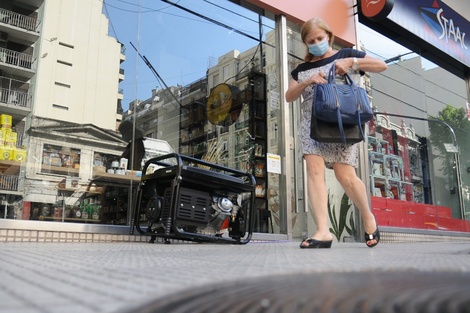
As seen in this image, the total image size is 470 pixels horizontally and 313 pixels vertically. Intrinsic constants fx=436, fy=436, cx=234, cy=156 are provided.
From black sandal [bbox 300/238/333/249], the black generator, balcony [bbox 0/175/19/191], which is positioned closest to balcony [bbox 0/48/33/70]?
balcony [bbox 0/175/19/191]

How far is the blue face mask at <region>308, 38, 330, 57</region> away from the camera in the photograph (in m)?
2.83

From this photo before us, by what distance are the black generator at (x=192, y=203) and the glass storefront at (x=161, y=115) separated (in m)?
0.49

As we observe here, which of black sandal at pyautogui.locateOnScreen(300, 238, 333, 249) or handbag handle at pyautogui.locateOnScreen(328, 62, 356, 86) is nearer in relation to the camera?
black sandal at pyautogui.locateOnScreen(300, 238, 333, 249)

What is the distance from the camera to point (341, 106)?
2.53 meters

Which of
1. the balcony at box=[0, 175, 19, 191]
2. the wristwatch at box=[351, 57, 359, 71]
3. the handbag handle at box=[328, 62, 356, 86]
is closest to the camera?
the handbag handle at box=[328, 62, 356, 86]

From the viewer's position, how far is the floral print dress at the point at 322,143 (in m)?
2.78

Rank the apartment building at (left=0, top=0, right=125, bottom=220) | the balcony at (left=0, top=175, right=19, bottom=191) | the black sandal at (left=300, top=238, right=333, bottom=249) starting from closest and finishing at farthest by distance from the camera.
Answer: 1. the black sandal at (left=300, top=238, right=333, bottom=249)
2. the balcony at (left=0, top=175, right=19, bottom=191)
3. the apartment building at (left=0, top=0, right=125, bottom=220)

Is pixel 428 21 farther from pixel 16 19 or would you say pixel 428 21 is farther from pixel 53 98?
pixel 16 19

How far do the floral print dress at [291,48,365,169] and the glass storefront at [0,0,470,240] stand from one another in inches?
59.9

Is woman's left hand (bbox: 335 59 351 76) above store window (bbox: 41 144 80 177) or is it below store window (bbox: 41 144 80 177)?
above

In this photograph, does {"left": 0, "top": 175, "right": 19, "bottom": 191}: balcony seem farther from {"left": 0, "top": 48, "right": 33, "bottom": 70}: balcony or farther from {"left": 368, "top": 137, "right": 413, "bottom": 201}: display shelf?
{"left": 368, "top": 137, "right": 413, "bottom": 201}: display shelf

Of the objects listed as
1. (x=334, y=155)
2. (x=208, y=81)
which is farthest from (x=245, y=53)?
(x=334, y=155)

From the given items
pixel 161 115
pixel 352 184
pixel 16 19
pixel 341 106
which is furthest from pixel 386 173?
pixel 16 19

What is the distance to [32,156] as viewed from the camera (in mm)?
3670
